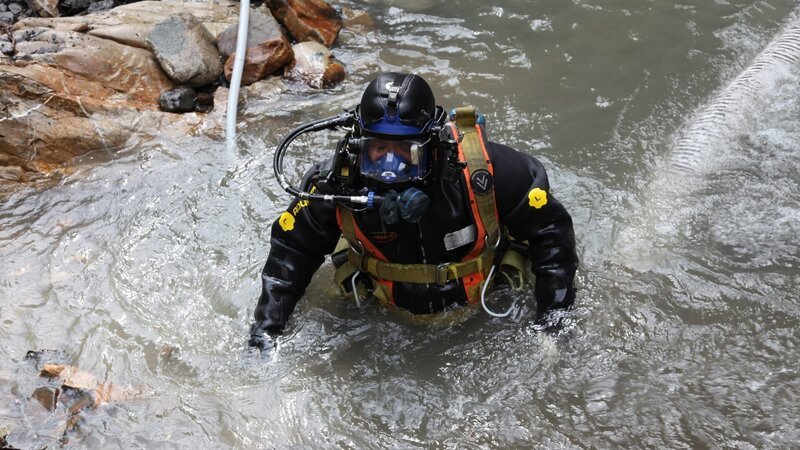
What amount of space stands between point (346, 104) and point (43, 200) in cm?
239

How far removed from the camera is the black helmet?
2922 mm

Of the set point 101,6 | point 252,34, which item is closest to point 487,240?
point 252,34

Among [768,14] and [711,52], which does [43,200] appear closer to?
[711,52]

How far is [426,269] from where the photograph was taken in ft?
11.3

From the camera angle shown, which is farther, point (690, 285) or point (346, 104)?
point (346, 104)

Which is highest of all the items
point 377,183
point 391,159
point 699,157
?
point 391,159

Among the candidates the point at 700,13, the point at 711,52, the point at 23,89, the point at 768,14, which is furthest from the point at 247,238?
the point at 768,14

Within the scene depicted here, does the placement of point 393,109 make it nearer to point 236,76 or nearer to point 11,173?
point 236,76

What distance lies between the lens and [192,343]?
3826 millimetres

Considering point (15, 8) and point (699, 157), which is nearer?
point (699, 157)

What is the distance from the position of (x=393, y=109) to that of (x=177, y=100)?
3511 mm

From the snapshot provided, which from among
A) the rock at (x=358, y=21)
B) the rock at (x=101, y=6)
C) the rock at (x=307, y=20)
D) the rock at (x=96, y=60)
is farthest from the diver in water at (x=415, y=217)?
the rock at (x=101, y=6)

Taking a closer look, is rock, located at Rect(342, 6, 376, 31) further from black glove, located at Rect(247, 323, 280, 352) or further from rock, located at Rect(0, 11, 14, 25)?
black glove, located at Rect(247, 323, 280, 352)

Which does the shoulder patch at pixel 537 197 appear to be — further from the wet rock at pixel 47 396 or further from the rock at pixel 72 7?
the rock at pixel 72 7
